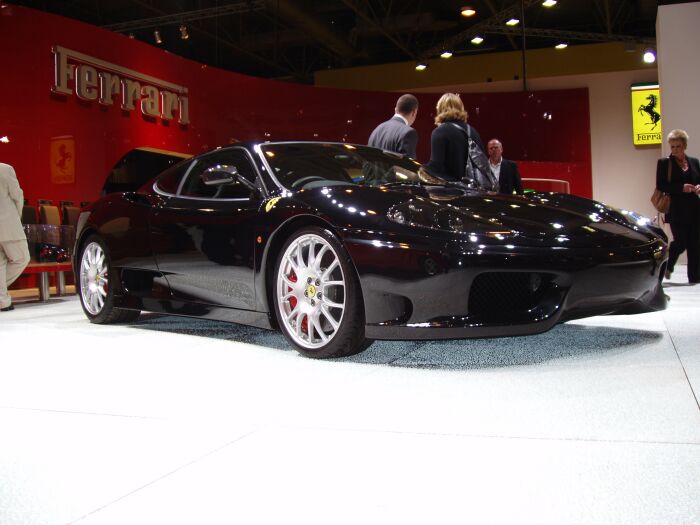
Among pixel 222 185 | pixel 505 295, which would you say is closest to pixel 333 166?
pixel 222 185

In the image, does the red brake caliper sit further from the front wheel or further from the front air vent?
the front air vent

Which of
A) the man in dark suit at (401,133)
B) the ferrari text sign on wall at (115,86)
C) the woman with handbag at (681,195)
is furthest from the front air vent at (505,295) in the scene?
the ferrari text sign on wall at (115,86)

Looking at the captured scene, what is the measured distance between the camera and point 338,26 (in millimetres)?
19375

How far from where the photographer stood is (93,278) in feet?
16.3

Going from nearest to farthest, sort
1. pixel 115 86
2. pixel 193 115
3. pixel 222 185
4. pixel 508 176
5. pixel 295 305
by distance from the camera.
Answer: pixel 295 305, pixel 222 185, pixel 508 176, pixel 115 86, pixel 193 115

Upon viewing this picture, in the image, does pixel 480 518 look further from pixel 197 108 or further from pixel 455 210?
pixel 197 108

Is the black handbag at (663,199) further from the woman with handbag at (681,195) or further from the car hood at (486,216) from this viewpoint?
the car hood at (486,216)

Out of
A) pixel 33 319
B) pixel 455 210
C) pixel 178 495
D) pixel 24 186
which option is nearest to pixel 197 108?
pixel 24 186

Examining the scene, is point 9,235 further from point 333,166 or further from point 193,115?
point 193,115

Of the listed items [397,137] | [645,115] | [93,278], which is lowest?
[93,278]

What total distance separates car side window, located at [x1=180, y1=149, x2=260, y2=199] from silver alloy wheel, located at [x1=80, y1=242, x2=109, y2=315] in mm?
925

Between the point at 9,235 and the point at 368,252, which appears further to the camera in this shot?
the point at 9,235

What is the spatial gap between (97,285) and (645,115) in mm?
15641

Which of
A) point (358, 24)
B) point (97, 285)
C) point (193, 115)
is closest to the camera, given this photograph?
point (97, 285)
